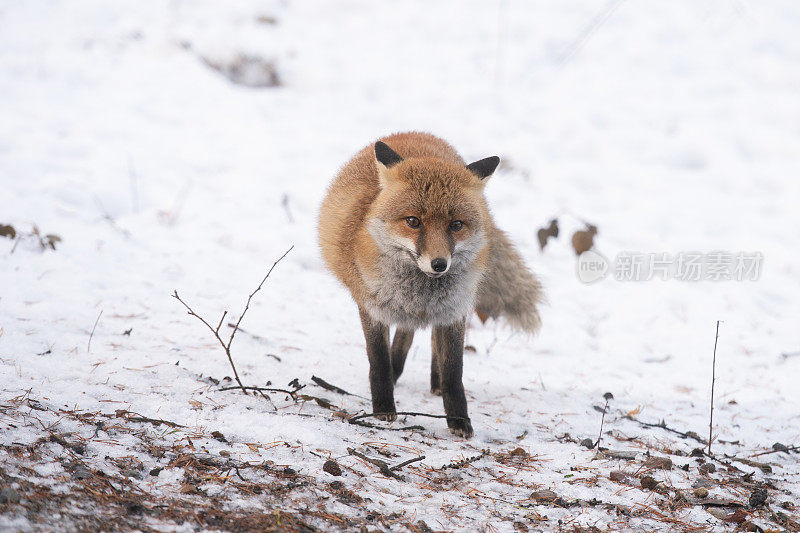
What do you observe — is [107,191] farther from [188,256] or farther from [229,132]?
[229,132]

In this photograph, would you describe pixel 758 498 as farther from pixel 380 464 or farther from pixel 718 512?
pixel 380 464

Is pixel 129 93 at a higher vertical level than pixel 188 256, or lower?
higher

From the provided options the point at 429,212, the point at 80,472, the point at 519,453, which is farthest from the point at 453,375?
the point at 80,472

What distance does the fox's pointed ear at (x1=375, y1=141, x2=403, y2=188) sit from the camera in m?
3.42

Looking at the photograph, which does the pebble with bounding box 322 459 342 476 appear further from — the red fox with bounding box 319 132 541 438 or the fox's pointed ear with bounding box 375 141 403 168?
the fox's pointed ear with bounding box 375 141 403 168

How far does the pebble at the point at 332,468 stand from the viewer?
2.51m

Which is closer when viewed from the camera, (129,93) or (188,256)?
(188,256)

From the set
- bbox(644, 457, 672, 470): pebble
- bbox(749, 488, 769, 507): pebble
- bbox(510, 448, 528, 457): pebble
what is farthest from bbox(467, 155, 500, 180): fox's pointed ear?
bbox(749, 488, 769, 507): pebble

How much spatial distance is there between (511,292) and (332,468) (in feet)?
7.96

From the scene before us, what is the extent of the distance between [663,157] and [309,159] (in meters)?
5.87

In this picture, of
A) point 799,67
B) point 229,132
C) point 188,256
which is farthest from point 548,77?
point 188,256

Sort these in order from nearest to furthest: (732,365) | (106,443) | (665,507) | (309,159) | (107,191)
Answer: (106,443), (665,507), (732,365), (107,191), (309,159)

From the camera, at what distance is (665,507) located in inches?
102

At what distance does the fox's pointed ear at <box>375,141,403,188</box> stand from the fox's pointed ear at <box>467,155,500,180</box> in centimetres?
45
